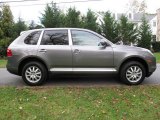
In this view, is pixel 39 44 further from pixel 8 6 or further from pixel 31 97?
pixel 8 6

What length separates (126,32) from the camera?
1187 inches

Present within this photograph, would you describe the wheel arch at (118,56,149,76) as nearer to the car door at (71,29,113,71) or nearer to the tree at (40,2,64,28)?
the car door at (71,29,113,71)

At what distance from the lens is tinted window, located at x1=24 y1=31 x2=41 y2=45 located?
8.58 m

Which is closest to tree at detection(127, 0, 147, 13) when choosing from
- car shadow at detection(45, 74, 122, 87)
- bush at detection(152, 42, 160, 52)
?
bush at detection(152, 42, 160, 52)

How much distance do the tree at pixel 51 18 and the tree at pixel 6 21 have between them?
4.64 metres

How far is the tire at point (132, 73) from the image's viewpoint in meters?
8.38

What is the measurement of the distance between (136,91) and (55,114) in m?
2.54

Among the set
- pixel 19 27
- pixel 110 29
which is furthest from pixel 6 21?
pixel 110 29

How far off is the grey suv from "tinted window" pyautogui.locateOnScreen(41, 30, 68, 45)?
0.10 ft

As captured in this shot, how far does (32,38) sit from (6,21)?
2386cm

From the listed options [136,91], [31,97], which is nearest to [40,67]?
[31,97]

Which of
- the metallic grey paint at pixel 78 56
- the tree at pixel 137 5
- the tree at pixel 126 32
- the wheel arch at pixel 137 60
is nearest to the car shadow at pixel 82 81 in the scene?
the metallic grey paint at pixel 78 56

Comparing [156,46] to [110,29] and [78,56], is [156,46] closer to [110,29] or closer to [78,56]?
[110,29]

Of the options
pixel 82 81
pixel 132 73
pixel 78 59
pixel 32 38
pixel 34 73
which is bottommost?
pixel 82 81
